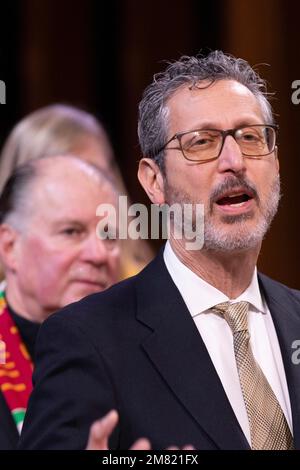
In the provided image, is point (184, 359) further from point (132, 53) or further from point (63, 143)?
point (132, 53)

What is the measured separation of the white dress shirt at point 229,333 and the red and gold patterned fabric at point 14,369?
711 mm

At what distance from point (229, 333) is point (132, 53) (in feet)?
7.99

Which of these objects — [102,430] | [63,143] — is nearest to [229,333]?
[102,430]

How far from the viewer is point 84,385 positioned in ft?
4.85

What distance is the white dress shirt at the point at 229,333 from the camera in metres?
1.60

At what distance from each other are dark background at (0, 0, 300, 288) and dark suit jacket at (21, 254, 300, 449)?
6.94 feet

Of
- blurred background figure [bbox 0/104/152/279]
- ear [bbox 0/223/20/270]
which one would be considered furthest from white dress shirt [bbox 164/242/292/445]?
blurred background figure [bbox 0/104/152/279]

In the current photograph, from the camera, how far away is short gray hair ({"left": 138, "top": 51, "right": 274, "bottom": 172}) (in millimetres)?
1755

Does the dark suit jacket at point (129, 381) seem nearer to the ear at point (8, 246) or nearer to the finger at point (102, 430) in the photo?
the finger at point (102, 430)

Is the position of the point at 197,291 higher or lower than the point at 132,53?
lower

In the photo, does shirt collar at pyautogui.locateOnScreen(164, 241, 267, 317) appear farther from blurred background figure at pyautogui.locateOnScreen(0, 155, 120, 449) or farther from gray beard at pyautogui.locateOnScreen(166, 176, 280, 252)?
blurred background figure at pyautogui.locateOnScreen(0, 155, 120, 449)

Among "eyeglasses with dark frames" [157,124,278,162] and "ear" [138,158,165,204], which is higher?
"eyeglasses with dark frames" [157,124,278,162]

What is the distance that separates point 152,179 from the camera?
6.01ft

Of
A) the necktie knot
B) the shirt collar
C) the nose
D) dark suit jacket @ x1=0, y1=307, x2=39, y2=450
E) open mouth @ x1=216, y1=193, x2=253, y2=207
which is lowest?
dark suit jacket @ x1=0, y1=307, x2=39, y2=450
